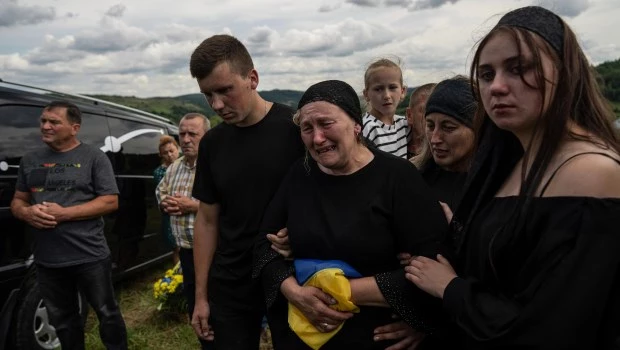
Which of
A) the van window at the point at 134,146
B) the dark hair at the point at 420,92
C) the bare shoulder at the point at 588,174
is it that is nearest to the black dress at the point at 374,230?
the bare shoulder at the point at 588,174

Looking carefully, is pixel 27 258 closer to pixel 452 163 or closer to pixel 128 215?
pixel 128 215

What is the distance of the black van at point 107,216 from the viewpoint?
11.8 ft

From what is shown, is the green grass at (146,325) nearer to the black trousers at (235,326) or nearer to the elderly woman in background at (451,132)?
the black trousers at (235,326)

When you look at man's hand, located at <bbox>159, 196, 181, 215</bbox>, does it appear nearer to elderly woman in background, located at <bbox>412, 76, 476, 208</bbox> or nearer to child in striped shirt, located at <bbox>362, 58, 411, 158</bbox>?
child in striped shirt, located at <bbox>362, 58, 411, 158</bbox>

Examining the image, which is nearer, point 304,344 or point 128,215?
point 304,344

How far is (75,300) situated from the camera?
3.76 meters

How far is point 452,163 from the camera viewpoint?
7.11 feet

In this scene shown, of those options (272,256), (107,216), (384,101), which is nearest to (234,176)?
(272,256)

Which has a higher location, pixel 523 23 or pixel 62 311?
pixel 523 23

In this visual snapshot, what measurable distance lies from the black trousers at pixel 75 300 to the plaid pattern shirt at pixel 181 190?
61cm

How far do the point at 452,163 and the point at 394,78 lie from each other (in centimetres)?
180

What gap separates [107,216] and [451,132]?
3546mm

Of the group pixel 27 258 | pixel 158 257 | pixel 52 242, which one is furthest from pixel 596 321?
pixel 158 257

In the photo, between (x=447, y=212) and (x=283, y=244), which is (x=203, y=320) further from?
(x=447, y=212)
